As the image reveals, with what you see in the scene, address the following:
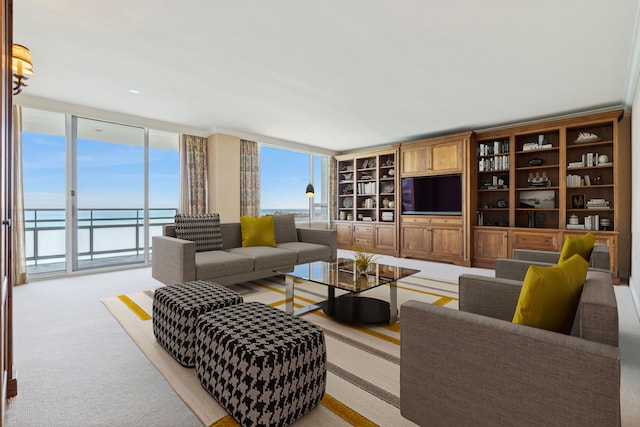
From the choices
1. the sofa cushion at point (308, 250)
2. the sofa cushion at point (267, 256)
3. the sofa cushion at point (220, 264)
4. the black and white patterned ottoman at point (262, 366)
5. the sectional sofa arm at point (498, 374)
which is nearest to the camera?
the sectional sofa arm at point (498, 374)

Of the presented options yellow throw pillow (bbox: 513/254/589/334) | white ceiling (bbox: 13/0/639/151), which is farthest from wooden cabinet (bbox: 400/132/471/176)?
yellow throw pillow (bbox: 513/254/589/334)

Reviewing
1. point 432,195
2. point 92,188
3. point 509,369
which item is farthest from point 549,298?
point 92,188

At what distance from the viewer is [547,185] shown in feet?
16.3

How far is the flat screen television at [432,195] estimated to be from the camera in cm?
564

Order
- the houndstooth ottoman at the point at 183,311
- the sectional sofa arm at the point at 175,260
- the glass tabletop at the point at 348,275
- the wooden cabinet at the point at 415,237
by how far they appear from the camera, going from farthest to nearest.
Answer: the wooden cabinet at the point at 415,237 → the sectional sofa arm at the point at 175,260 → the glass tabletop at the point at 348,275 → the houndstooth ottoman at the point at 183,311

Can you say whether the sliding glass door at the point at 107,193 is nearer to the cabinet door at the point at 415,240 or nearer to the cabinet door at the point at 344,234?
the cabinet door at the point at 344,234

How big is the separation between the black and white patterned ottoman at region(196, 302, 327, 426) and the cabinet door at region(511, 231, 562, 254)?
183 inches

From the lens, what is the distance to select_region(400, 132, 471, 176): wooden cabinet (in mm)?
5504

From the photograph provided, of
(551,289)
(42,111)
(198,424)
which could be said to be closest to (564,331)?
(551,289)

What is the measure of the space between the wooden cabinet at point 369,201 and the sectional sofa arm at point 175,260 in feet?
12.8

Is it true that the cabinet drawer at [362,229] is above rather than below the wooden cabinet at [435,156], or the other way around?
below

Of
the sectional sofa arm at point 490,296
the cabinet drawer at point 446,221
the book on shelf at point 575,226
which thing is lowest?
the sectional sofa arm at point 490,296

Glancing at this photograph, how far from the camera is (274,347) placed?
1396 millimetres

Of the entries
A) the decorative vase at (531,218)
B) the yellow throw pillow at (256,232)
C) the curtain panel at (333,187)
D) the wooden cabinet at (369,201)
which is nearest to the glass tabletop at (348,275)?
the yellow throw pillow at (256,232)
